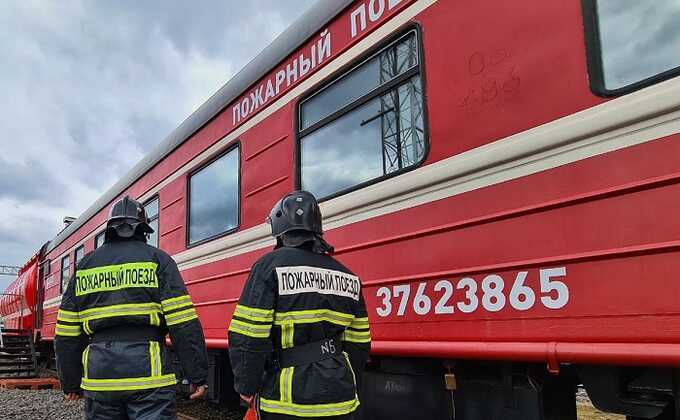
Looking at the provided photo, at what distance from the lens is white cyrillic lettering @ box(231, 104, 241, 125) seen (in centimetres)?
457

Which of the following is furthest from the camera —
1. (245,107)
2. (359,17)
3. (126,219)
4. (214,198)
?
(214,198)

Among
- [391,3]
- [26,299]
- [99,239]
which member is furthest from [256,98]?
[26,299]

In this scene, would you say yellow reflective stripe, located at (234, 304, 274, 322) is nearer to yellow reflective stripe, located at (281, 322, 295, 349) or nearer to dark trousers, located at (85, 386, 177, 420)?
yellow reflective stripe, located at (281, 322, 295, 349)

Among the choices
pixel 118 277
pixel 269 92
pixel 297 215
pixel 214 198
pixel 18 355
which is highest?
pixel 269 92

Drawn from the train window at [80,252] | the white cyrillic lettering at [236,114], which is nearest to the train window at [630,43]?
the white cyrillic lettering at [236,114]

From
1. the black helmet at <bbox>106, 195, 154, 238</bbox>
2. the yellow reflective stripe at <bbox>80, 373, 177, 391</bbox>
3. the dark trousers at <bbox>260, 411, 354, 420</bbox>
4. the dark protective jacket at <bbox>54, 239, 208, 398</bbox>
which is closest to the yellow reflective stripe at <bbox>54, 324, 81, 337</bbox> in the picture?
the dark protective jacket at <bbox>54, 239, 208, 398</bbox>

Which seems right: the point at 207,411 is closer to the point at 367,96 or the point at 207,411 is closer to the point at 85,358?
the point at 85,358

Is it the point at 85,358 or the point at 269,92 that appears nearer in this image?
the point at 85,358

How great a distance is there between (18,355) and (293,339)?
1159cm

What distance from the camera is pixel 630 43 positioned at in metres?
2.06

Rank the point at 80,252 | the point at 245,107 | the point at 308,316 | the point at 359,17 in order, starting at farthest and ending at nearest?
the point at 80,252 < the point at 245,107 < the point at 359,17 < the point at 308,316

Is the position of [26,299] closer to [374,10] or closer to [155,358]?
[155,358]

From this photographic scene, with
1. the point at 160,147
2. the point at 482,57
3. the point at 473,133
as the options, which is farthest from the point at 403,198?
the point at 160,147

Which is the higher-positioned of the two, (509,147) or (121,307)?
(509,147)
